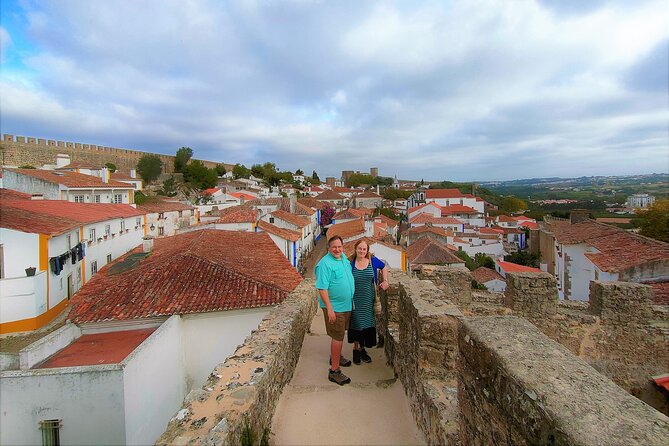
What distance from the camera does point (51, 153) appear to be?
141 ft

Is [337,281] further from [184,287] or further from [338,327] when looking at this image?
[184,287]

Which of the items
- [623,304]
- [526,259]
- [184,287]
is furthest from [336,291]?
[526,259]

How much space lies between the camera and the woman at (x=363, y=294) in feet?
14.9

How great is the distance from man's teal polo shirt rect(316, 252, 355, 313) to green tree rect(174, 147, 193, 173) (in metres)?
64.9

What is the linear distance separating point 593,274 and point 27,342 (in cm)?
1936

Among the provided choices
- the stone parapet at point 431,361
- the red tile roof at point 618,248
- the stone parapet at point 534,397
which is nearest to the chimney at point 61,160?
the stone parapet at point 431,361

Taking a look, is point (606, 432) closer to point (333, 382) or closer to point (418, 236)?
point (333, 382)

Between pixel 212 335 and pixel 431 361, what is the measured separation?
268 inches

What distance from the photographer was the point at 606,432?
4.30 feet

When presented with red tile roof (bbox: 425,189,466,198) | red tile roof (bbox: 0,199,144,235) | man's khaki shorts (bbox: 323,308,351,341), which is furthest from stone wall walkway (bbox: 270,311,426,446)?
red tile roof (bbox: 425,189,466,198)

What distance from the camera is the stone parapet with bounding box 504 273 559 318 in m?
Result: 7.05

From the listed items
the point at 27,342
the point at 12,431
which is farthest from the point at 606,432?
the point at 27,342

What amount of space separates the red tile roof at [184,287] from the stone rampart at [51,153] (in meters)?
41.1

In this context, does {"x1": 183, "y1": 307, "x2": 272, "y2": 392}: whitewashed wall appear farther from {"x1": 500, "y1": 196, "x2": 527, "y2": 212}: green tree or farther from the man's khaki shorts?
{"x1": 500, "y1": 196, "x2": 527, "y2": 212}: green tree
